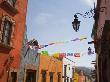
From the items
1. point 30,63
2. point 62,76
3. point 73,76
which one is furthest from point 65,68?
point 30,63

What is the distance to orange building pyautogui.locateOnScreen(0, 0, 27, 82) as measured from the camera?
561 inches

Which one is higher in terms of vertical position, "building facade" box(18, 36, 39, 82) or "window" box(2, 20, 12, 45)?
"window" box(2, 20, 12, 45)

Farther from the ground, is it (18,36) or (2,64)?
(18,36)

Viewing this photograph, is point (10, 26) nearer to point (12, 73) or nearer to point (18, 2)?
point (18, 2)

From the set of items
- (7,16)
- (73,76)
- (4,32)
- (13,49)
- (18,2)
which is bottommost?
(73,76)

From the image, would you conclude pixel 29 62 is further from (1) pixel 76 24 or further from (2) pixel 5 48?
(1) pixel 76 24

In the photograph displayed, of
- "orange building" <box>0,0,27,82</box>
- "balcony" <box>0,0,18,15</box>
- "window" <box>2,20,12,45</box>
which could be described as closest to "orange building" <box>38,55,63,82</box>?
"orange building" <box>0,0,27,82</box>

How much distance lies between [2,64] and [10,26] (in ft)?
8.87

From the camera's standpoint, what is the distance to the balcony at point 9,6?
46.3ft

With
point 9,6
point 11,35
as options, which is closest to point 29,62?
point 11,35

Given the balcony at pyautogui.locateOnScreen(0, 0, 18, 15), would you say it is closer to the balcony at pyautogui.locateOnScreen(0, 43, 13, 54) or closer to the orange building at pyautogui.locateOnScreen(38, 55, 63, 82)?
the balcony at pyautogui.locateOnScreen(0, 43, 13, 54)

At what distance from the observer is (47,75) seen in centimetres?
2494

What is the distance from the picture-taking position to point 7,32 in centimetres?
1505

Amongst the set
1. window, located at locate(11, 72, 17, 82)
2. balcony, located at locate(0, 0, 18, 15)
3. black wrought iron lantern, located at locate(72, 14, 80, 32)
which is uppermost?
balcony, located at locate(0, 0, 18, 15)
